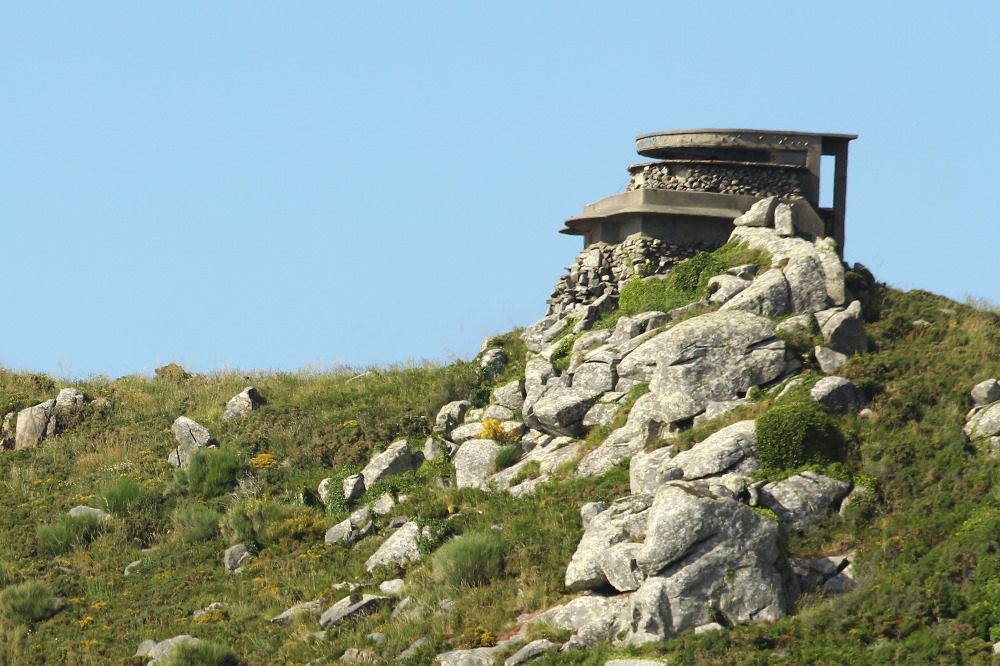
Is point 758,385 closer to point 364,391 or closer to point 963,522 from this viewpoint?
point 963,522

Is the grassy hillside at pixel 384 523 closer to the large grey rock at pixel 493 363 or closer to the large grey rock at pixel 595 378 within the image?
the large grey rock at pixel 493 363

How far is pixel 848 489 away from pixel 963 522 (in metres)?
2.21

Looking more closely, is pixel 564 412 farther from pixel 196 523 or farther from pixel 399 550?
pixel 196 523

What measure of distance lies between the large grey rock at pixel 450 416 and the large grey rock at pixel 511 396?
0.94m

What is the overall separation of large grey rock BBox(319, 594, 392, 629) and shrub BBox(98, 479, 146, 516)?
8529 mm

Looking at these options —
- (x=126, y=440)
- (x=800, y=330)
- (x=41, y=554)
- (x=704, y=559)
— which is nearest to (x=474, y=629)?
(x=704, y=559)

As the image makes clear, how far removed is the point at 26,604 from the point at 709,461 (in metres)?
14.9

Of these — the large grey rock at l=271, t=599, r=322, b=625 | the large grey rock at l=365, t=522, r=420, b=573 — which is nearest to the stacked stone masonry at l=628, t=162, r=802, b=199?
the large grey rock at l=365, t=522, r=420, b=573

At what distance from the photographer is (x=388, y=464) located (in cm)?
3362

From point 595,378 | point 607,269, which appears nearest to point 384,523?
point 595,378

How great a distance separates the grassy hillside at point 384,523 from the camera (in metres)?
23.6

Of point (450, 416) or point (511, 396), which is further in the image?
point (450, 416)

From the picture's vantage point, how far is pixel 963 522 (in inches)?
996

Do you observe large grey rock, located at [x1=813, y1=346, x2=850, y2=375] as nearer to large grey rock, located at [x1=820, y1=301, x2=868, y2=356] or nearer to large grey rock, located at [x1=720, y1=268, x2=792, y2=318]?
large grey rock, located at [x1=820, y1=301, x2=868, y2=356]
